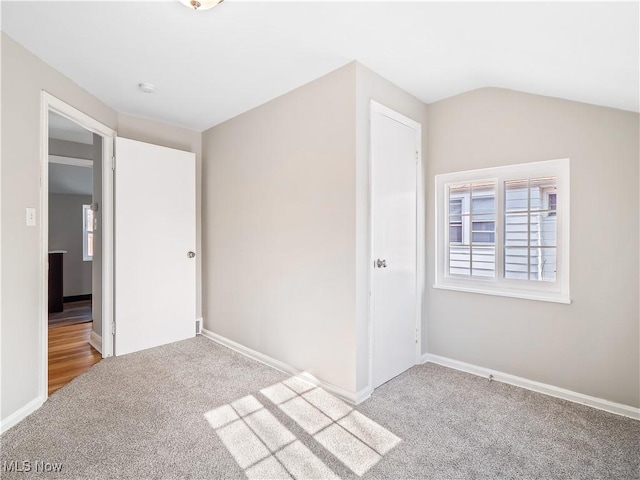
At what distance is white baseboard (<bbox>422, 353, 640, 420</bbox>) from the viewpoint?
87.8 inches

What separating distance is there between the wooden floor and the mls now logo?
2.95ft

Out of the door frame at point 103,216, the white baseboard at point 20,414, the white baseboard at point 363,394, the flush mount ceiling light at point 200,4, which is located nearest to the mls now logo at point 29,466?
the white baseboard at point 20,414

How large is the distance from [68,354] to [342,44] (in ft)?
12.3

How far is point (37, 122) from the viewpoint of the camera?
233cm

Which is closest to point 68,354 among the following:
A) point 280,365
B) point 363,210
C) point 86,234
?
point 280,365

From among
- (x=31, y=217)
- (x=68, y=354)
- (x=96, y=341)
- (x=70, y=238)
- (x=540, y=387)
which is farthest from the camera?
(x=70, y=238)

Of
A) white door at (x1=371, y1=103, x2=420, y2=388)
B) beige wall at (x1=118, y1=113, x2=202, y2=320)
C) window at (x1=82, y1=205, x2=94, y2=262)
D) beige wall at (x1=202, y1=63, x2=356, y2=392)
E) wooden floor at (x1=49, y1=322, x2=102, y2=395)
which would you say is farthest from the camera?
window at (x1=82, y1=205, x2=94, y2=262)

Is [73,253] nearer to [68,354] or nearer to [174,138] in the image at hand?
[68,354]

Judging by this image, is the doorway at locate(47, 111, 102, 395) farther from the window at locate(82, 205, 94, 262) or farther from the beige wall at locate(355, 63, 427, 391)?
the beige wall at locate(355, 63, 427, 391)

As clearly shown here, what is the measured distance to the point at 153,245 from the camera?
3564 mm

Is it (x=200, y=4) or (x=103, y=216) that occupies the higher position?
(x=200, y=4)

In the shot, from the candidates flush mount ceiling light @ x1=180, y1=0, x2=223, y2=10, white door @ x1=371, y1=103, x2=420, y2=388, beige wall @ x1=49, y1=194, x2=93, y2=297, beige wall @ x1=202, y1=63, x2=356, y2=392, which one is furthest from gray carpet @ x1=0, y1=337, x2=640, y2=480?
beige wall @ x1=49, y1=194, x2=93, y2=297

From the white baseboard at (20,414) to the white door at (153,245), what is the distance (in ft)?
3.29

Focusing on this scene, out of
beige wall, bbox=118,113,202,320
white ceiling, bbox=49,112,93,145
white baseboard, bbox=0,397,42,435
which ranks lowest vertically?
white baseboard, bbox=0,397,42,435
